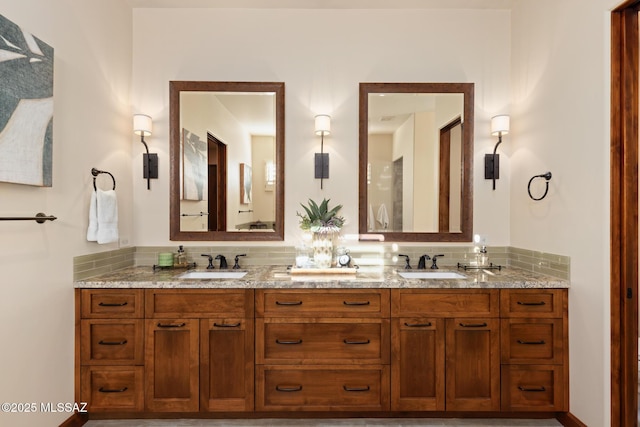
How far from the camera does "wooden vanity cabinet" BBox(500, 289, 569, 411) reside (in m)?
2.19

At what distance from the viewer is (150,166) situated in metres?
2.78

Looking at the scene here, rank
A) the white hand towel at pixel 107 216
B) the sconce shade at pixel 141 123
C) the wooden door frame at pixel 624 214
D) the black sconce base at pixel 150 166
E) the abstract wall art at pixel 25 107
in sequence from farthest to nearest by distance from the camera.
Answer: the black sconce base at pixel 150 166, the sconce shade at pixel 141 123, the white hand towel at pixel 107 216, the wooden door frame at pixel 624 214, the abstract wall art at pixel 25 107

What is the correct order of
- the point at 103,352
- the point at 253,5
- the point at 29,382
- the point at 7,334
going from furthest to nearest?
the point at 253,5 < the point at 103,352 < the point at 29,382 < the point at 7,334

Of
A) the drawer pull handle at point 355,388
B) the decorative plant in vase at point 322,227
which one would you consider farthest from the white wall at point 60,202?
the drawer pull handle at point 355,388

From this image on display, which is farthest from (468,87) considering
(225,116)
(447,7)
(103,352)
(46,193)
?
(103,352)

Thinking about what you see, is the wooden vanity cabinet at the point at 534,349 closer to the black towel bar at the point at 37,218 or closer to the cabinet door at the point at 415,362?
the cabinet door at the point at 415,362

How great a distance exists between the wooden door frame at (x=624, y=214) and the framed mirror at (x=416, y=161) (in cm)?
97

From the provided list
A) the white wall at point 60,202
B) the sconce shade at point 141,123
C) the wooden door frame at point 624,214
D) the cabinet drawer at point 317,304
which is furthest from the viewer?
the sconce shade at point 141,123

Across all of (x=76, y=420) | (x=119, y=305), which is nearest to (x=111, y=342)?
(x=119, y=305)

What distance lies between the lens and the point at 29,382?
6.08 ft

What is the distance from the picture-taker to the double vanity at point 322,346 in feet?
7.15

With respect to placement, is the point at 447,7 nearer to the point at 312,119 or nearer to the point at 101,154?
the point at 312,119

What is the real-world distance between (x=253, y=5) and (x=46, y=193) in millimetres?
1961

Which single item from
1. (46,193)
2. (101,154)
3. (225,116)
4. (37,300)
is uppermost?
(225,116)
